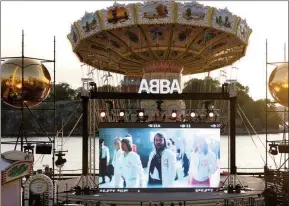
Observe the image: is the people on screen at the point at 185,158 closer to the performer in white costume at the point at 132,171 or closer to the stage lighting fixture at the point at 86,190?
the performer in white costume at the point at 132,171

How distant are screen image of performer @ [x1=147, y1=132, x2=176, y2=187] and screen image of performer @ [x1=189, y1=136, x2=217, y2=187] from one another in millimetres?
858

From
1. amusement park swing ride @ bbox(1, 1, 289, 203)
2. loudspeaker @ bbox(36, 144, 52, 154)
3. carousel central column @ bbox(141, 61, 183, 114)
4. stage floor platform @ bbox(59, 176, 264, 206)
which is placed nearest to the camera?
stage floor platform @ bbox(59, 176, 264, 206)

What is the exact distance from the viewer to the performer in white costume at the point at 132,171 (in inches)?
880

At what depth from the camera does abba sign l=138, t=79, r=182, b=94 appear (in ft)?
79.0

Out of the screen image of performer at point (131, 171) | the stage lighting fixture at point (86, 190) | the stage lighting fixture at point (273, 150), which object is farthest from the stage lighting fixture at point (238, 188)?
the stage lighting fixture at point (86, 190)

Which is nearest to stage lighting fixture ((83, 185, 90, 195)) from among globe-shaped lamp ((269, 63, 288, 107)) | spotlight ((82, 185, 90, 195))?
spotlight ((82, 185, 90, 195))

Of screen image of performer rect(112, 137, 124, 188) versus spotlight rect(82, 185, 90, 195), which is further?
screen image of performer rect(112, 137, 124, 188)

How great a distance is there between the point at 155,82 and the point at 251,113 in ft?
197

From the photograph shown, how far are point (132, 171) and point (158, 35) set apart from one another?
23.0 feet

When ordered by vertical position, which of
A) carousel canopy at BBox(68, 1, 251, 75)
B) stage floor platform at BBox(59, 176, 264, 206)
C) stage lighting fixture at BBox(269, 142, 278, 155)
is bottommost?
stage floor platform at BBox(59, 176, 264, 206)

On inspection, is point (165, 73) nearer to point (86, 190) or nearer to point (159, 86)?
point (159, 86)

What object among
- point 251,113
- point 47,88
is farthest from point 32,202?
point 251,113

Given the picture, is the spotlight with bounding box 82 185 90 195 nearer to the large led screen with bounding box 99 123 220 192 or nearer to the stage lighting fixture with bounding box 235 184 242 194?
the large led screen with bounding box 99 123 220 192

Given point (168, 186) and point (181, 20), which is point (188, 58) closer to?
point (181, 20)
